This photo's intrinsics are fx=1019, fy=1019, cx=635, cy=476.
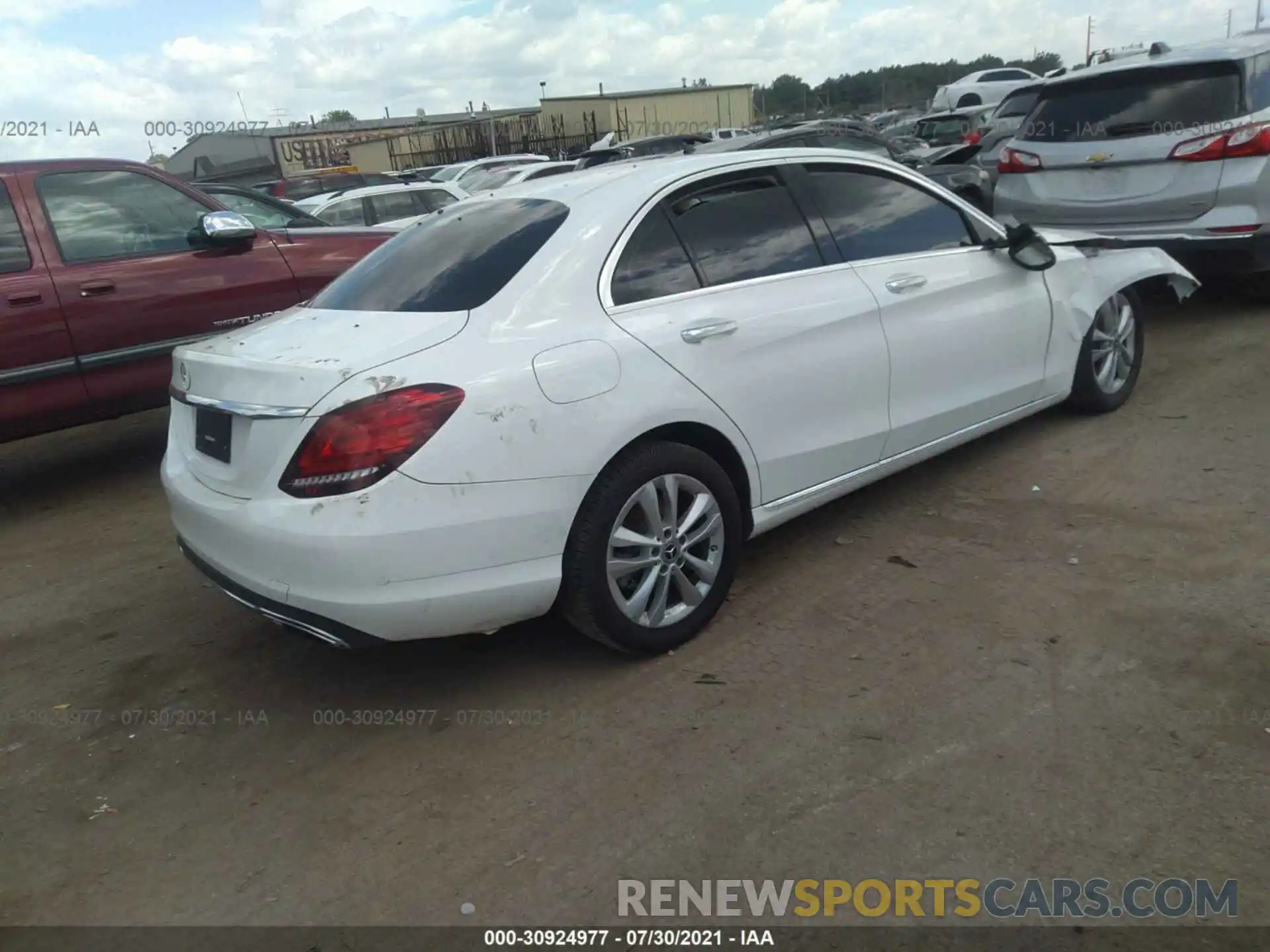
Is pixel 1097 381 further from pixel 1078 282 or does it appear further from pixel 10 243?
pixel 10 243

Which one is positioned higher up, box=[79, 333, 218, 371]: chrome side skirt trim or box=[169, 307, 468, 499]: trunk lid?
box=[169, 307, 468, 499]: trunk lid

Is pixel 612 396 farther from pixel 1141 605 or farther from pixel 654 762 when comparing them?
pixel 1141 605

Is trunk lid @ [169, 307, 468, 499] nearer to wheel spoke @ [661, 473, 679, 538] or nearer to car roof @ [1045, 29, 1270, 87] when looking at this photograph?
wheel spoke @ [661, 473, 679, 538]

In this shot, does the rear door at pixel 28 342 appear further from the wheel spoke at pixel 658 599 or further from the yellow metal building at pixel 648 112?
the yellow metal building at pixel 648 112

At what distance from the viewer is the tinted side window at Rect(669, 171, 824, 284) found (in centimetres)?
367

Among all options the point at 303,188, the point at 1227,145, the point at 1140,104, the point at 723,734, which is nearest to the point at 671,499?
the point at 723,734

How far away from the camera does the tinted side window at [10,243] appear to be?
5199 mm

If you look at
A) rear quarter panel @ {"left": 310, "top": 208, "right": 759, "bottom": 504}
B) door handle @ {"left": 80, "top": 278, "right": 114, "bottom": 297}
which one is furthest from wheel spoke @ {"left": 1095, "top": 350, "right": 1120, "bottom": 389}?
door handle @ {"left": 80, "top": 278, "right": 114, "bottom": 297}

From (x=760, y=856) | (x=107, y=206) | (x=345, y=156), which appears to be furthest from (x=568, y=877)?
(x=345, y=156)

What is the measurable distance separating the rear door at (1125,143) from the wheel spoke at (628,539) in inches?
205

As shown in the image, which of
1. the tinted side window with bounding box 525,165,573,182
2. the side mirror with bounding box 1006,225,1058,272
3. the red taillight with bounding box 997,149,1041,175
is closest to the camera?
the side mirror with bounding box 1006,225,1058,272

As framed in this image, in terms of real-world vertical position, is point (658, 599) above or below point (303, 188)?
below

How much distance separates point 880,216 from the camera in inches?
169

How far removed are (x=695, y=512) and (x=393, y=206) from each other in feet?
31.9
